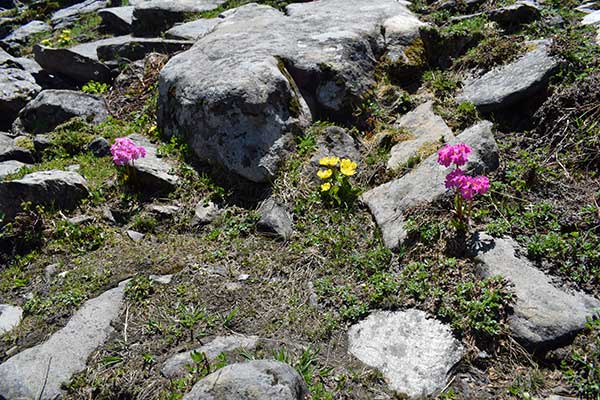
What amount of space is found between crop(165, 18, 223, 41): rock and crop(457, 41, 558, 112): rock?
4790 mm

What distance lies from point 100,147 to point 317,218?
3239 millimetres

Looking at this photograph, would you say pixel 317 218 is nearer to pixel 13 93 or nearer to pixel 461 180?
pixel 461 180

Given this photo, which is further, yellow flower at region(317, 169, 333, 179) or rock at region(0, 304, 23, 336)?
yellow flower at region(317, 169, 333, 179)

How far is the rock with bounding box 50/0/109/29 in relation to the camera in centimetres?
1327

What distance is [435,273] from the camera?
445cm

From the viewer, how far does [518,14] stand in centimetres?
725

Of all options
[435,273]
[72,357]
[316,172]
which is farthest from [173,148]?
[435,273]

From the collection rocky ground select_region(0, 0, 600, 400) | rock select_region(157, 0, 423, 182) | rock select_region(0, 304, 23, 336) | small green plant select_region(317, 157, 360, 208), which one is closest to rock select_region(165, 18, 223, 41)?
rocky ground select_region(0, 0, 600, 400)

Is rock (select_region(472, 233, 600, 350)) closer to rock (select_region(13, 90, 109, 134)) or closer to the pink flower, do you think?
the pink flower

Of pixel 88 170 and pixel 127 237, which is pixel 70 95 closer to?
pixel 88 170

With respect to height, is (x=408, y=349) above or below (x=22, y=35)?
above

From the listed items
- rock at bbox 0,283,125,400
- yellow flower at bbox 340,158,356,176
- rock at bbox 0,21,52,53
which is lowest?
rock at bbox 0,21,52,53


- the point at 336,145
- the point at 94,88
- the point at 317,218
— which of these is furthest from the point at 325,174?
the point at 94,88

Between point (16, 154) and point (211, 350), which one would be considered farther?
point (16, 154)
